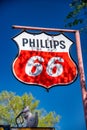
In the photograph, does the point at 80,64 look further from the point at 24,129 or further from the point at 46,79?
the point at 24,129

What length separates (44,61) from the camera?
6.08 m

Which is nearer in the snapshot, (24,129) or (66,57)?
(24,129)

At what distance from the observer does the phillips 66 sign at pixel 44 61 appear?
592cm

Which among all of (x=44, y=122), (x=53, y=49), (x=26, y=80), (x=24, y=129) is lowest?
(x=44, y=122)

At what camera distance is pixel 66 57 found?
6.33 m

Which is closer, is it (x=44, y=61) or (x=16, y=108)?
(x=44, y=61)

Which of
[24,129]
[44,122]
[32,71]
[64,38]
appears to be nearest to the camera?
[24,129]

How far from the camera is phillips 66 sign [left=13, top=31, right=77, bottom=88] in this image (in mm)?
5922

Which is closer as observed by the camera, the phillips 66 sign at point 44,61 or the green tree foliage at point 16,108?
the phillips 66 sign at point 44,61

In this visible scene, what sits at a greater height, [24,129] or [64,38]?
[64,38]

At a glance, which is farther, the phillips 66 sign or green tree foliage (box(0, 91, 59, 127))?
green tree foliage (box(0, 91, 59, 127))

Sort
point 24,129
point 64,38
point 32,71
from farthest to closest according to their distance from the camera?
point 64,38, point 32,71, point 24,129

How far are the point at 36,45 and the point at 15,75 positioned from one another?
0.64 meters

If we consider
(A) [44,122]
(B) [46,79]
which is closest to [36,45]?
(B) [46,79]
